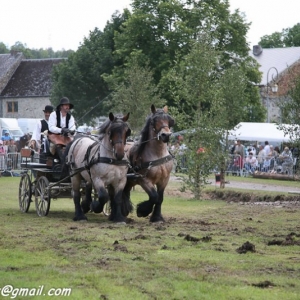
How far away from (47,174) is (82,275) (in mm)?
8818

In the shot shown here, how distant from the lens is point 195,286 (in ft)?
28.3

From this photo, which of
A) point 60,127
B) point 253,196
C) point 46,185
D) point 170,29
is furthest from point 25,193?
point 170,29

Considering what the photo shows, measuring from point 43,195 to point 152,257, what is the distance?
23.1 ft

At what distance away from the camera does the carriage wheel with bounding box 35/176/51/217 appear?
55.9ft

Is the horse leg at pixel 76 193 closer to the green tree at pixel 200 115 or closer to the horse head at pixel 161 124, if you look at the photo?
the horse head at pixel 161 124

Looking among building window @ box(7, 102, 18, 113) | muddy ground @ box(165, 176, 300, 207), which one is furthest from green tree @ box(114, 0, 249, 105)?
building window @ box(7, 102, 18, 113)

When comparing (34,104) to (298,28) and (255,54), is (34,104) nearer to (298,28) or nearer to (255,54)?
(255,54)

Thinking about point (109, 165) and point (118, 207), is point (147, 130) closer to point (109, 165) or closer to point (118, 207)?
point (109, 165)

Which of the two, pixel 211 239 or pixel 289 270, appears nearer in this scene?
pixel 289 270

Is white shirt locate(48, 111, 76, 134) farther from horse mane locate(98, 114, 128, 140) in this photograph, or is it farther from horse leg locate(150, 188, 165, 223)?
horse leg locate(150, 188, 165, 223)

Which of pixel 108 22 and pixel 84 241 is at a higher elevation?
pixel 108 22

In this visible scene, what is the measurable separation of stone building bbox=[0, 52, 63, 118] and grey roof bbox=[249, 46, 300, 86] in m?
19.8

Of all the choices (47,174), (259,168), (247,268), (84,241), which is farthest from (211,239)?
(259,168)

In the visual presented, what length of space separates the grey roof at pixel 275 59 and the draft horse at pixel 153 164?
198ft
